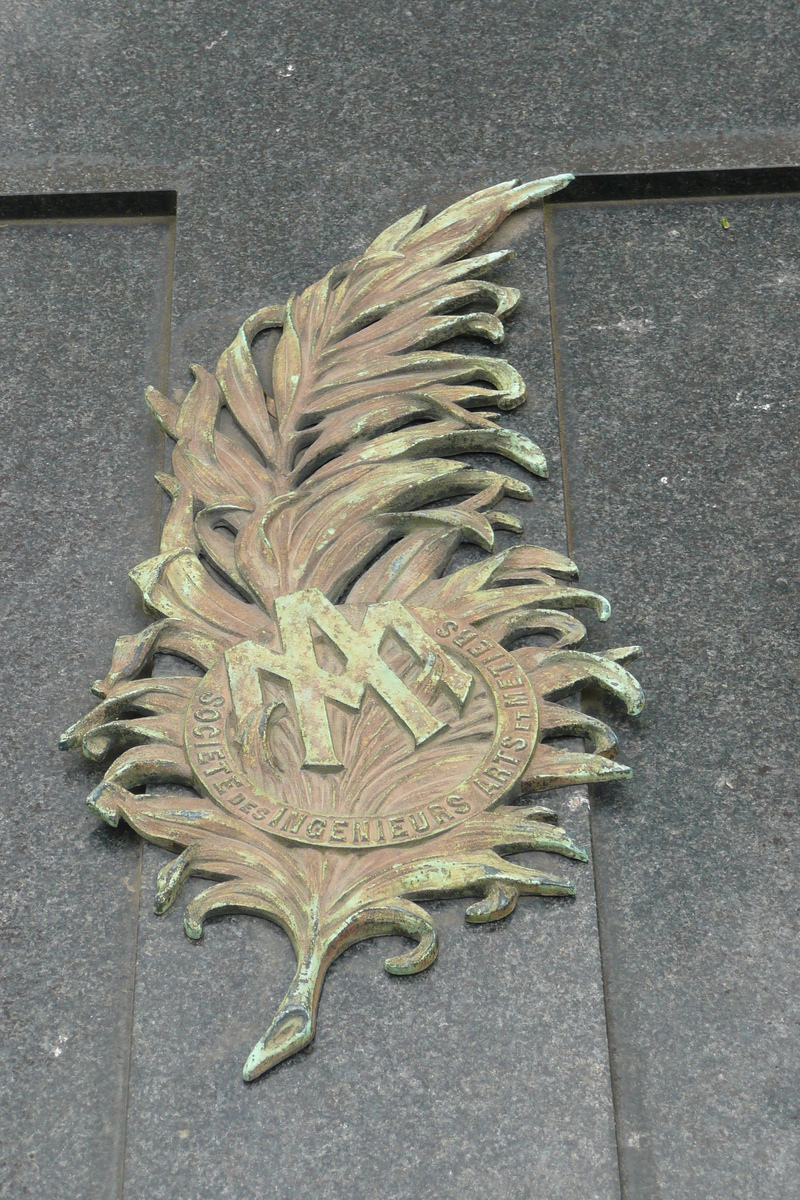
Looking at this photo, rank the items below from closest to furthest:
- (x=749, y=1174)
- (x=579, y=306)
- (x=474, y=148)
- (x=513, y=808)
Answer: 1. (x=749, y=1174)
2. (x=513, y=808)
3. (x=579, y=306)
4. (x=474, y=148)

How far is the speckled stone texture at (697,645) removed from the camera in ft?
8.13

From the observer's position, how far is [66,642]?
3098 mm

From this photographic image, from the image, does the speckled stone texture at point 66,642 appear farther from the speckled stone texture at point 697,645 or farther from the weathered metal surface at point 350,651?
the speckled stone texture at point 697,645

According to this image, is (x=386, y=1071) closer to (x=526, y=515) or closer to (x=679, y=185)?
(x=526, y=515)

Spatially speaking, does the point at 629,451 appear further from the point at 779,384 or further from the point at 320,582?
the point at 320,582

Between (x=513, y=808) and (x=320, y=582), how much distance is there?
0.66m

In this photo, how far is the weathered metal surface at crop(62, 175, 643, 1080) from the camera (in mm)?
2605

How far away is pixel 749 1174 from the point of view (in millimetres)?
2385

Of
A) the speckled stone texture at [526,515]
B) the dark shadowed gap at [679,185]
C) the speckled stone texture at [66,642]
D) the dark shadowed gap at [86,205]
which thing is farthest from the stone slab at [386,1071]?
the dark shadowed gap at [86,205]

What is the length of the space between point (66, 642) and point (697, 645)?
4.34ft

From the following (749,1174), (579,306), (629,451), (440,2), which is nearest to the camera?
(749,1174)

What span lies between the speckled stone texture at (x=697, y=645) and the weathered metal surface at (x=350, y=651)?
164mm

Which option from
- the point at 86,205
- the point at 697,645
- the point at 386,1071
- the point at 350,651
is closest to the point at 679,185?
the point at 697,645

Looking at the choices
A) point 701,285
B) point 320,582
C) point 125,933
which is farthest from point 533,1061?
point 701,285
